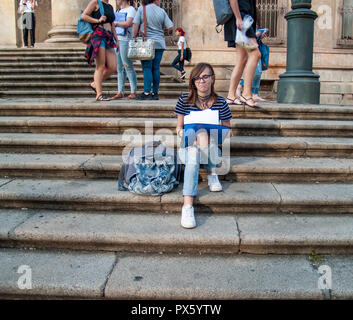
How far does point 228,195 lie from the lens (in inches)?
123

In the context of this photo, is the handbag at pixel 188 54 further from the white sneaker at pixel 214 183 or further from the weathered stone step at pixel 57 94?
the white sneaker at pixel 214 183

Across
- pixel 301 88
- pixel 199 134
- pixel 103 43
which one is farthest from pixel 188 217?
pixel 301 88

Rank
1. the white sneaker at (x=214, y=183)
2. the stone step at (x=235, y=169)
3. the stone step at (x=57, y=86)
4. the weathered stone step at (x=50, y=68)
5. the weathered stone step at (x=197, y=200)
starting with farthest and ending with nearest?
1. the weathered stone step at (x=50, y=68)
2. the stone step at (x=57, y=86)
3. the stone step at (x=235, y=169)
4. the white sneaker at (x=214, y=183)
5. the weathered stone step at (x=197, y=200)

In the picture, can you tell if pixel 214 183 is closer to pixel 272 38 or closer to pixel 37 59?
pixel 37 59

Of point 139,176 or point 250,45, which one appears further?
point 250,45

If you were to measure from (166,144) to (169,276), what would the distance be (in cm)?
185

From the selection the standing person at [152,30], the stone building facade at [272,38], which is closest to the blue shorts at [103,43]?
the standing person at [152,30]

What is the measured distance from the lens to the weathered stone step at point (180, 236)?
105 inches

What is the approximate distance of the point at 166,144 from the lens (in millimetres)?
3943

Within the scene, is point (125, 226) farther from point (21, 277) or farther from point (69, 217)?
point (21, 277)

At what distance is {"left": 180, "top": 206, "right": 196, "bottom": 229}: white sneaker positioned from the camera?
279 centimetres

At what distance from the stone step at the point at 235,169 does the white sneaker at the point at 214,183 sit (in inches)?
8.6
